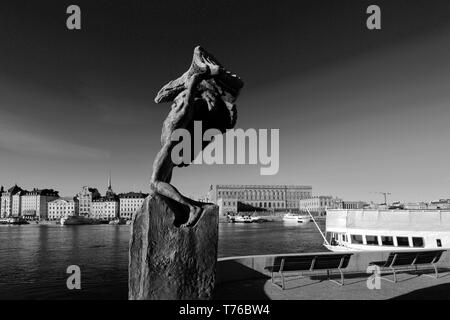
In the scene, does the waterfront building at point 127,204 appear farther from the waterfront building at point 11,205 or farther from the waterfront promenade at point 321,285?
the waterfront promenade at point 321,285

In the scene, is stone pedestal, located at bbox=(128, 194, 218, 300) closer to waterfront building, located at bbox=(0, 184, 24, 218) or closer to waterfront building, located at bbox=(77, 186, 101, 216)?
waterfront building, located at bbox=(77, 186, 101, 216)

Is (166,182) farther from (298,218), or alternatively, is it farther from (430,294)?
(298,218)

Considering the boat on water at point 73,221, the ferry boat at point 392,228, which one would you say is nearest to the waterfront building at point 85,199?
the boat on water at point 73,221

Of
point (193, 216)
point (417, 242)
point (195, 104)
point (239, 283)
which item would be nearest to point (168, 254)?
point (193, 216)

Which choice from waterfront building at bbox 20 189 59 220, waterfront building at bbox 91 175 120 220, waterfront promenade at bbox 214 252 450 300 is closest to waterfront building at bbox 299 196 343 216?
waterfront building at bbox 91 175 120 220

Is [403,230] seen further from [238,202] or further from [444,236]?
[238,202]

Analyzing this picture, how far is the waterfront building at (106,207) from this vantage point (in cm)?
18825

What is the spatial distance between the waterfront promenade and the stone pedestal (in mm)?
3135

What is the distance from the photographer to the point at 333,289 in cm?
871

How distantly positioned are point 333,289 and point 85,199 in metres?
200

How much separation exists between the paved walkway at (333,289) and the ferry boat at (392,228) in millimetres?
10122

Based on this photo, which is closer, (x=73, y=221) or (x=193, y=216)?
(x=193, y=216)

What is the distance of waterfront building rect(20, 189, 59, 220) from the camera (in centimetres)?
19062

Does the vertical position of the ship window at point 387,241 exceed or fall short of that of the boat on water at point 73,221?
it exceeds it
